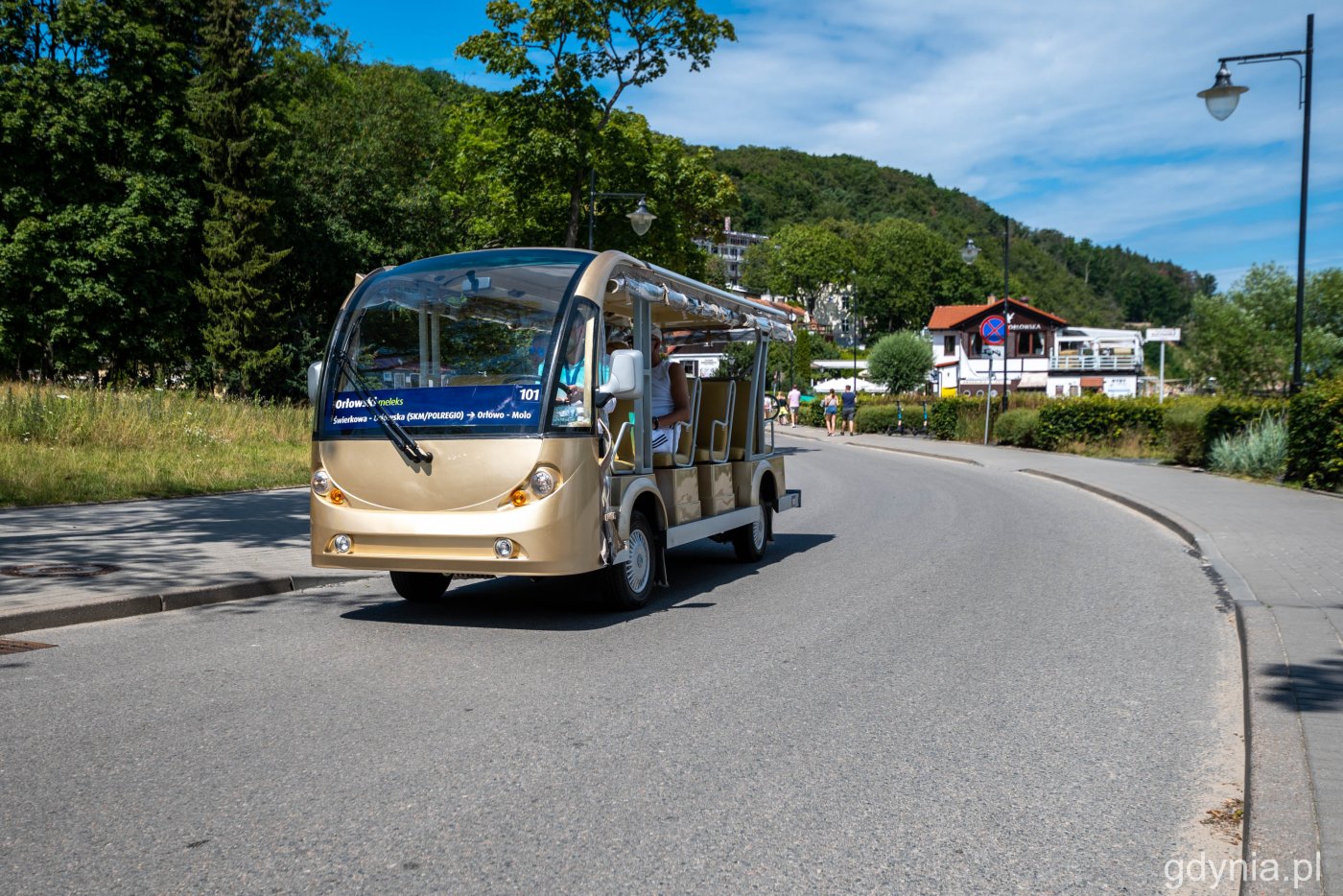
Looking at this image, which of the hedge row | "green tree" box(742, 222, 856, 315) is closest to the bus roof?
the hedge row

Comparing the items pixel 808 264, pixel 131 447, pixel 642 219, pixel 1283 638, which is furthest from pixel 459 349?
pixel 808 264

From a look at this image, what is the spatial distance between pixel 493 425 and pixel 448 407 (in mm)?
393

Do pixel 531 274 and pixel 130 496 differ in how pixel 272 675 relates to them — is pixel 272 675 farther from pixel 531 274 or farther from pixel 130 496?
pixel 130 496

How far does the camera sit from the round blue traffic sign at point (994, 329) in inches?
1175

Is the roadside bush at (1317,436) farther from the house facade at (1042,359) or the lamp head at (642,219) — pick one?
the house facade at (1042,359)

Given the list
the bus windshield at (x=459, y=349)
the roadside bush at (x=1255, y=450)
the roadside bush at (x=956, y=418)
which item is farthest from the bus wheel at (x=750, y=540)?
the roadside bush at (x=956, y=418)

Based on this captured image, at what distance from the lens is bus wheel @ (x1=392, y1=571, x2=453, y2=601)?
870 cm

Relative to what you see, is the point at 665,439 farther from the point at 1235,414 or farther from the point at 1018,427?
the point at 1018,427

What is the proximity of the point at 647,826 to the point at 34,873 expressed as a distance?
6.35 ft

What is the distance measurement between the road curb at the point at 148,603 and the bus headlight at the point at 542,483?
2986 millimetres

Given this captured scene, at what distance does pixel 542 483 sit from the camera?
23.7ft

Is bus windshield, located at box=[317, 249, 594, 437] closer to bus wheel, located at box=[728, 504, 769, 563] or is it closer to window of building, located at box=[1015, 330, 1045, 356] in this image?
bus wheel, located at box=[728, 504, 769, 563]

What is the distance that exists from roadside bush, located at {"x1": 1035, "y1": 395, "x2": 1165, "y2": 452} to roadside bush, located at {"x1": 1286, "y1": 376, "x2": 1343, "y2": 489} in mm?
9256

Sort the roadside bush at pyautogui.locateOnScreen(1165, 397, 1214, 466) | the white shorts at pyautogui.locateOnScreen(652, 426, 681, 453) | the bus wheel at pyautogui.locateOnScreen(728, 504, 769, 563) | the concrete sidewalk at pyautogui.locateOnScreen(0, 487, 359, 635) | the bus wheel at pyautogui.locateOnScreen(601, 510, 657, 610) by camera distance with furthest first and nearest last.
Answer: the roadside bush at pyautogui.locateOnScreen(1165, 397, 1214, 466) < the bus wheel at pyautogui.locateOnScreen(728, 504, 769, 563) < the white shorts at pyautogui.locateOnScreen(652, 426, 681, 453) < the bus wheel at pyautogui.locateOnScreen(601, 510, 657, 610) < the concrete sidewalk at pyautogui.locateOnScreen(0, 487, 359, 635)
